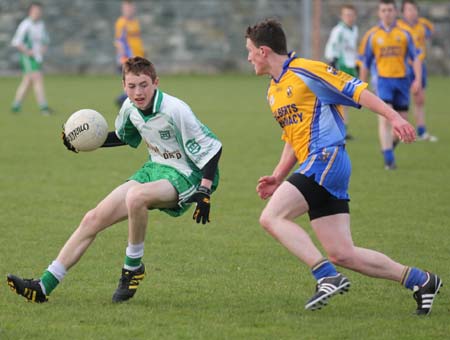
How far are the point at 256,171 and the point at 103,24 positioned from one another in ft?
69.7

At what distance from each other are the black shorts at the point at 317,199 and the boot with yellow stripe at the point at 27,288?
1.70 metres

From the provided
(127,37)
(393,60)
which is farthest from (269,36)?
(127,37)

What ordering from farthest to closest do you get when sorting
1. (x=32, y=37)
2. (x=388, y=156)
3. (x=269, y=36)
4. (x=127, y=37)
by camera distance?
(x=127, y=37) < (x=32, y=37) < (x=388, y=156) < (x=269, y=36)

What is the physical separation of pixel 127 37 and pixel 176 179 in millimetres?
15915

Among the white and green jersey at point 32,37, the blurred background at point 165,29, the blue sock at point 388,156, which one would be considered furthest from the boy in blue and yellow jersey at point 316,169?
the blurred background at point 165,29

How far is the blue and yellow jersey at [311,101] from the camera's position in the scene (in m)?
5.73

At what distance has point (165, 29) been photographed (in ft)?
107

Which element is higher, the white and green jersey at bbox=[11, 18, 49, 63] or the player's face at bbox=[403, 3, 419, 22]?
the player's face at bbox=[403, 3, 419, 22]

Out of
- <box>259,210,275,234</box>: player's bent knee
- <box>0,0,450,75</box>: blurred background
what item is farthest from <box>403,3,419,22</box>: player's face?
<box>0,0,450,75</box>: blurred background

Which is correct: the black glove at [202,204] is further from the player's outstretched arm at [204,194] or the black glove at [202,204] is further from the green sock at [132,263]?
the green sock at [132,263]

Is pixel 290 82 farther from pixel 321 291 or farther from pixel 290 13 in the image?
pixel 290 13

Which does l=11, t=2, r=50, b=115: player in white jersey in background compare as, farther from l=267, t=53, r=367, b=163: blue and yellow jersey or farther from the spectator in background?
l=267, t=53, r=367, b=163: blue and yellow jersey

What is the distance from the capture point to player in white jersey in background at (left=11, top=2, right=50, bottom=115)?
1981cm

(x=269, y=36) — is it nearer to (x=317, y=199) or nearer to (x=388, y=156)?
(x=317, y=199)
